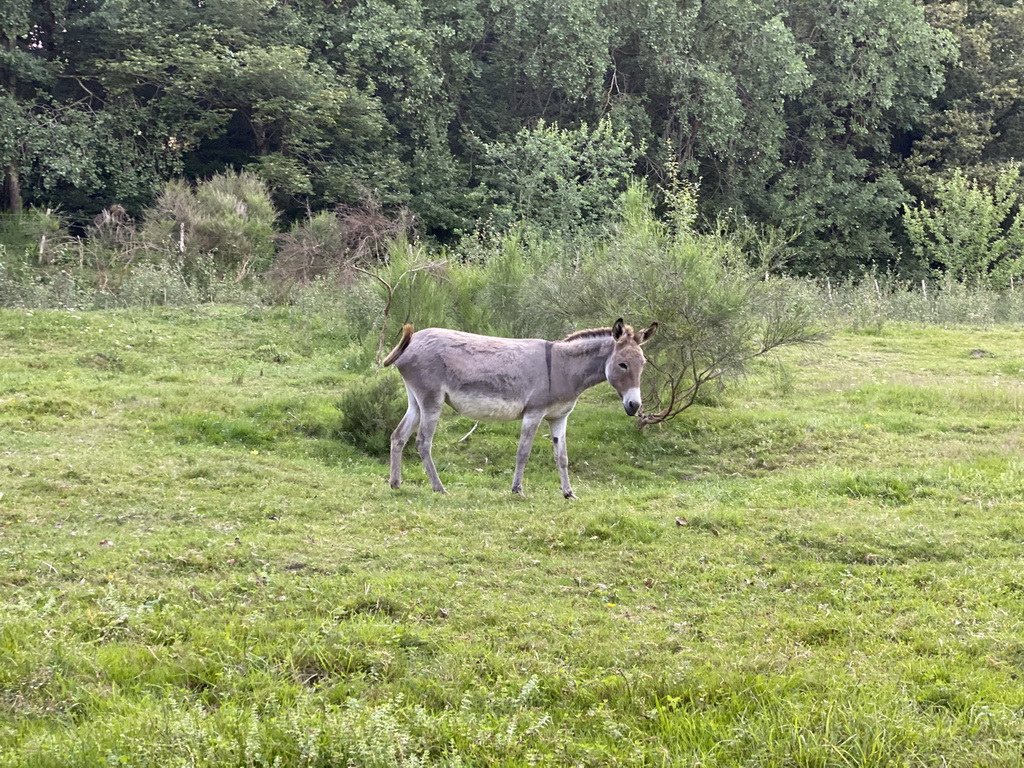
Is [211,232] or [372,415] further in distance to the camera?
[211,232]

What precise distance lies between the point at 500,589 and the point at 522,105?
106ft

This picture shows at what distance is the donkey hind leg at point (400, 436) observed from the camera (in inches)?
356

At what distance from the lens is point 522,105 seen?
116 ft

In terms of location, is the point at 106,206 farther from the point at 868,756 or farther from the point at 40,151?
the point at 868,756

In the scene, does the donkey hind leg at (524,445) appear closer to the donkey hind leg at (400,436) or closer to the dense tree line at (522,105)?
the donkey hind leg at (400,436)

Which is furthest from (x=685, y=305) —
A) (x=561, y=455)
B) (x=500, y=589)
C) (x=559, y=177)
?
(x=559, y=177)

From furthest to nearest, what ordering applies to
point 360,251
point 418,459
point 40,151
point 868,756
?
point 40,151 < point 360,251 < point 418,459 < point 868,756

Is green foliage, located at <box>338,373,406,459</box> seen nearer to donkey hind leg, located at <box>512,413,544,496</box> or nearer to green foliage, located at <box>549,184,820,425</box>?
donkey hind leg, located at <box>512,413,544,496</box>

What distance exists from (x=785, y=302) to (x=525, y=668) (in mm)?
8782

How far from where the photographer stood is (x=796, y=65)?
31.5m

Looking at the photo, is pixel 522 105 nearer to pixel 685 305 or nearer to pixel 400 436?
pixel 685 305

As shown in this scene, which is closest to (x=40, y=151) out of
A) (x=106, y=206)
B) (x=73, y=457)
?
(x=106, y=206)

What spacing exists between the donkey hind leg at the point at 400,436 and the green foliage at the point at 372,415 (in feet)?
4.32

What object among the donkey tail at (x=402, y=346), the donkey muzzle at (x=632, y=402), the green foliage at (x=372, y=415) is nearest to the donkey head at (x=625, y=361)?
the donkey muzzle at (x=632, y=402)
